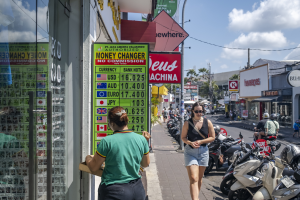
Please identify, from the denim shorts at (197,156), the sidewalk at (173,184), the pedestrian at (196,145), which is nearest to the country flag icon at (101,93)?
the pedestrian at (196,145)

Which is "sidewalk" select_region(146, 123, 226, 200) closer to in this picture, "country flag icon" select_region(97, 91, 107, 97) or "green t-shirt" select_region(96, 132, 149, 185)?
"country flag icon" select_region(97, 91, 107, 97)

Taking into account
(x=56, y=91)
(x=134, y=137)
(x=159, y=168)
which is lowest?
(x=159, y=168)

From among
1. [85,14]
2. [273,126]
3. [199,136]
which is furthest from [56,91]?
[273,126]

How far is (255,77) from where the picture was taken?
2952 cm

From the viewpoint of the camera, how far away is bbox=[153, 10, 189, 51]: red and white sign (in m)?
8.61

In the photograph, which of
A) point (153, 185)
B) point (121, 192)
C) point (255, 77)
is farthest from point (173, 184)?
point (255, 77)

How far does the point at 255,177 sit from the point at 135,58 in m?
3.10

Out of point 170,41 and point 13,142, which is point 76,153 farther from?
point 170,41

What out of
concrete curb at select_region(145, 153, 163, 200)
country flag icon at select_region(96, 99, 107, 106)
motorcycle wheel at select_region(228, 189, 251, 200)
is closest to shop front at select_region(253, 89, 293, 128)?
concrete curb at select_region(145, 153, 163, 200)

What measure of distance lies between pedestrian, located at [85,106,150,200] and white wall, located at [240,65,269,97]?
89.9ft

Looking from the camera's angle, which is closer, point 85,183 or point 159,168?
point 85,183

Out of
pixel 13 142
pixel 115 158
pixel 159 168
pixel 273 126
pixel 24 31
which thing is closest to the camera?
pixel 13 142

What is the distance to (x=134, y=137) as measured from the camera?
2.63 meters

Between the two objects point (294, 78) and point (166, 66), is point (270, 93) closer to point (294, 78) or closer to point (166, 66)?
point (294, 78)
